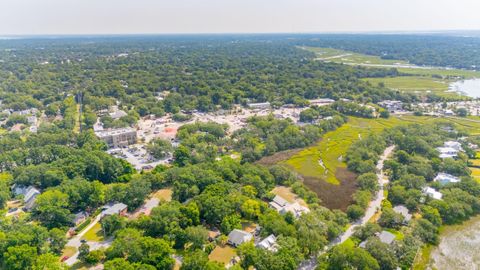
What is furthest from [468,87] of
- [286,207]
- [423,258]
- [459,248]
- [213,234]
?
[213,234]

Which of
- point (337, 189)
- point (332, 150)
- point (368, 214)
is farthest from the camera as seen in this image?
point (332, 150)

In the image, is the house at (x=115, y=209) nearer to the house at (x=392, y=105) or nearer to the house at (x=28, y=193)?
the house at (x=28, y=193)

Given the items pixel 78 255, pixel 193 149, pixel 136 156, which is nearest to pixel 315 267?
pixel 78 255

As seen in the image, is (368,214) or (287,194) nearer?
(368,214)

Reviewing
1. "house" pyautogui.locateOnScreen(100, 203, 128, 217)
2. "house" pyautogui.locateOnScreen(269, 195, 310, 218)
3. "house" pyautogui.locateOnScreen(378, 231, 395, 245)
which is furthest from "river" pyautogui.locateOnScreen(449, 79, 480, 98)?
"house" pyautogui.locateOnScreen(100, 203, 128, 217)

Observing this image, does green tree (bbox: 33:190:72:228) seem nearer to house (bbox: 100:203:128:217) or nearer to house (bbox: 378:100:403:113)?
house (bbox: 100:203:128:217)

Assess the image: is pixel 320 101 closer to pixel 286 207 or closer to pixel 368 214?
pixel 368 214

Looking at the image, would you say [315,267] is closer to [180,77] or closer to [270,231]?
[270,231]
